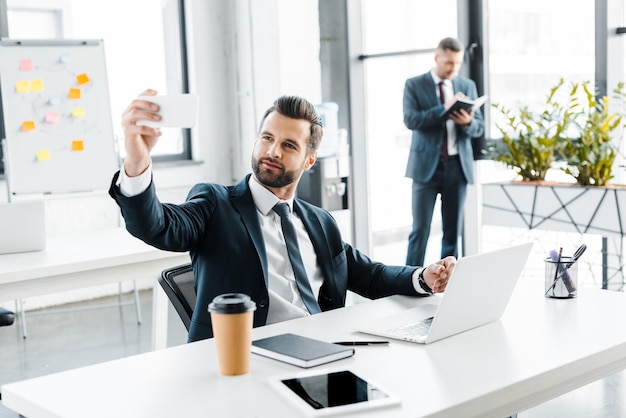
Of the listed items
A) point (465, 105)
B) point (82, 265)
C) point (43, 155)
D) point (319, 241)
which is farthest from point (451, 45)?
point (319, 241)

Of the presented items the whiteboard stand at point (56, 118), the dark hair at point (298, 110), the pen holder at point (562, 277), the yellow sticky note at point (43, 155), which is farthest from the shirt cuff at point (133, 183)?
the yellow sticky note at point (43, 155)

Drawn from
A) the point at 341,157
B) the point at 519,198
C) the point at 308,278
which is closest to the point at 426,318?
the point at 308,278

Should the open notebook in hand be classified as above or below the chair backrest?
above

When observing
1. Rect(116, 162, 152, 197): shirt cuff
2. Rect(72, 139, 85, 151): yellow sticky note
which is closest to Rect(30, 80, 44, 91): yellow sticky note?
Rect(72, 139, 85, 151): yellow sticky note

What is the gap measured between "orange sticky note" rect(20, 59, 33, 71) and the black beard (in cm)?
321

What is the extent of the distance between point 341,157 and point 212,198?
386 centimetres

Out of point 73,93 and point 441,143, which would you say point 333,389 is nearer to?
point 441,143

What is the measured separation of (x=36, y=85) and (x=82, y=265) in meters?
2.33

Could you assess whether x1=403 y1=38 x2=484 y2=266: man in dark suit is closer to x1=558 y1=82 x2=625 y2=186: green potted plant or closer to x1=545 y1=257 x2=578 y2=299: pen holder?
x1=558 y1=82 x2=625 y2=186: green potted plant

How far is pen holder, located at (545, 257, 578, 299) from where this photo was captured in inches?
83.4

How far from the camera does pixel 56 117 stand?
5.00m

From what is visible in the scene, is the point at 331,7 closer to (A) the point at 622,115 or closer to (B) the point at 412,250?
(B) the point at 412,250

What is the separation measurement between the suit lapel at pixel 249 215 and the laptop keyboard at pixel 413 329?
40 cm

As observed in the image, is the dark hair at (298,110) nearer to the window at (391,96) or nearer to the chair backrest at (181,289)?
the chair backrest at (181,289)
